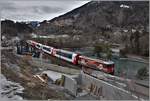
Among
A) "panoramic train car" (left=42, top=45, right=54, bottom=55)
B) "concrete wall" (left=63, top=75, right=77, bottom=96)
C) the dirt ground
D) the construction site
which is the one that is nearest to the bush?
the construction site

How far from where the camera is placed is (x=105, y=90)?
5.65 ft

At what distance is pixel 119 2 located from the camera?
5.52 ft

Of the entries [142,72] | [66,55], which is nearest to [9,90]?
[66,55]

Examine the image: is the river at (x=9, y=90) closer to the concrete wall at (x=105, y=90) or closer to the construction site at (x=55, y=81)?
the construction site at (x=55, y=81)

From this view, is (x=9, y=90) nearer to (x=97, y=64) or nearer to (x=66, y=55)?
(x=66, y=55)

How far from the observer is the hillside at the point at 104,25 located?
5.65 feet

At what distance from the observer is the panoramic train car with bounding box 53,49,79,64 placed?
78.6 inches

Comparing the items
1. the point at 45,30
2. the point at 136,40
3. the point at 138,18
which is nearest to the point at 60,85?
the point at 45,30

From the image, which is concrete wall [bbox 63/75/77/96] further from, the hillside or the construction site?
the hillside

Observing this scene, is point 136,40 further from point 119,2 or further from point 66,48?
point 66,48

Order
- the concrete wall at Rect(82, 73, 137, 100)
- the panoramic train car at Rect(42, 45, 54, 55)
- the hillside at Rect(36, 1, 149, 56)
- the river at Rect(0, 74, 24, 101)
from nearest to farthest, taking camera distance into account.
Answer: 1. the river at Rect(0, 74, 24, 101)
2. the concrete wall at Rect(82, 73, 137, 100)
3. the hillside at Rect(36, 1, 149, 56)
4. the panoramic train car at Rect(42, 45, 54, 55)

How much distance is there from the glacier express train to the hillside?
0.12 metres

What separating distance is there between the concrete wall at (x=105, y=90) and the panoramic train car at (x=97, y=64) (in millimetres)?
175

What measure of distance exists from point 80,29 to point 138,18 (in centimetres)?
48
